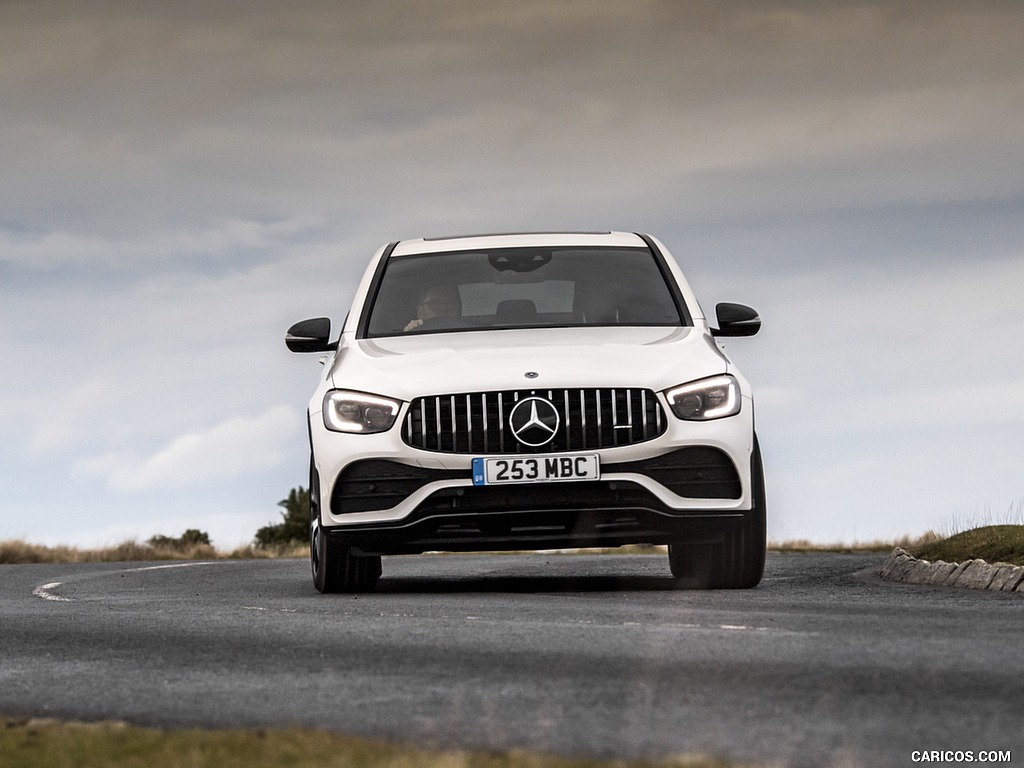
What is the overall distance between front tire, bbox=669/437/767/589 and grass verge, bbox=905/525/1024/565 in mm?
2481

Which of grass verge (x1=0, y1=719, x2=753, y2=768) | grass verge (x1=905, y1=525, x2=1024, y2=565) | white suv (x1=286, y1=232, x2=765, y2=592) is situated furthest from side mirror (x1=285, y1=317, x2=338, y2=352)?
grass verge (x1=0, y1=719, x2=753, y2=768)

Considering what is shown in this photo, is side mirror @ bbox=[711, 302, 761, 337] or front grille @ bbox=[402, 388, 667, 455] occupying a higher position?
side mirror @ bbox=[711, 302, 761, 337]

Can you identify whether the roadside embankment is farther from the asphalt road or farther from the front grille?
the front grille

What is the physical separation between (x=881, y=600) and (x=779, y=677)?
4.00 m

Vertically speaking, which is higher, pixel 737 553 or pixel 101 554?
pixel 101 554

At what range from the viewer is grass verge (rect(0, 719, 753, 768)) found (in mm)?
3801

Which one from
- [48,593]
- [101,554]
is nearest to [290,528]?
[101,554]

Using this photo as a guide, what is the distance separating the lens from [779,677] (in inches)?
207

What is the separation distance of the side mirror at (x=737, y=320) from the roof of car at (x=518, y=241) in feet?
3.66

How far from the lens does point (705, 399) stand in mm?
9039

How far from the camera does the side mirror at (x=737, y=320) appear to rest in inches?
402

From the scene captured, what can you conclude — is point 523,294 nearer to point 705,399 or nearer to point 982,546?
point 705,399

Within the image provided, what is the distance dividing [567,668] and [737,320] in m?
4.93

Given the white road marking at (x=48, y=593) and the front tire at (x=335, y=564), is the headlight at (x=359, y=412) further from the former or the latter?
the white road marking at (x=48, y=593)
